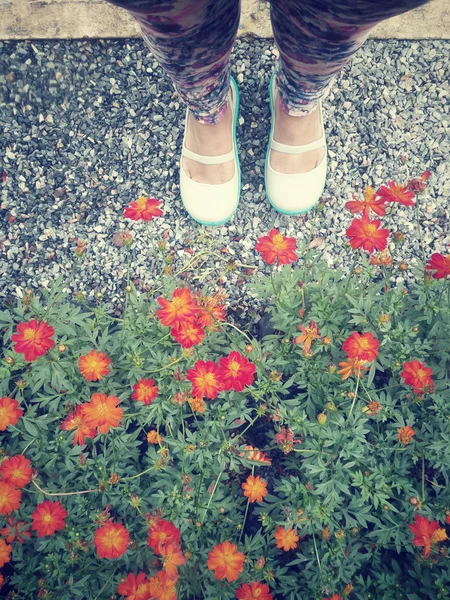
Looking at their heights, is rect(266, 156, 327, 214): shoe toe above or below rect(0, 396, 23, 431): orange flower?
above

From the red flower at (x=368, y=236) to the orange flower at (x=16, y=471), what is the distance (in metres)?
0.97

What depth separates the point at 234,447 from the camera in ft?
4.48

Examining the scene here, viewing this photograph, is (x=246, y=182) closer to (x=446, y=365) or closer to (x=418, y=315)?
(x=418, y=315)

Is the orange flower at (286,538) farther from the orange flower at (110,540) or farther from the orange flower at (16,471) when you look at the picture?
the orange flower at (16,471)

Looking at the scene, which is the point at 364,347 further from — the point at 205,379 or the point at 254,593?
the point at 254,593

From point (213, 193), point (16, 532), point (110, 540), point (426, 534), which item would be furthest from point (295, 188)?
point (16, 532)

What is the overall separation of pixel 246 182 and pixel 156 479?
1.20 m

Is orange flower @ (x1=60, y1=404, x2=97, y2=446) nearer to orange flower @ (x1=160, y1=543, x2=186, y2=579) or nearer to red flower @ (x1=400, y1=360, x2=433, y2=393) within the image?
orange flower @ (x1=160, y1=543, x2=186, y2=579)

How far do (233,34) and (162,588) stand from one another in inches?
52.3

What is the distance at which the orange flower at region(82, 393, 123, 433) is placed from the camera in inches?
45.0

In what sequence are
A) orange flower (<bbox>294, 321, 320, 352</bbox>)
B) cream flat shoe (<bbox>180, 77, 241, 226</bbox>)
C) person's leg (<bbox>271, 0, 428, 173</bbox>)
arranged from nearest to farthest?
person's leg (<bbox>271, 0, 428, 173</bbox>) < orange flower (<bbox>294, 321, 320, 352</bbox>) < cream flat shoe (<bbox>180, 77, 241, 226</bbox>)

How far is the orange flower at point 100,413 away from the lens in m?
1.14

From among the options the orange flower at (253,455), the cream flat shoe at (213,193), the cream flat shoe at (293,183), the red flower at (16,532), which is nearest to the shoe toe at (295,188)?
the cream flat shoe at (293,183)

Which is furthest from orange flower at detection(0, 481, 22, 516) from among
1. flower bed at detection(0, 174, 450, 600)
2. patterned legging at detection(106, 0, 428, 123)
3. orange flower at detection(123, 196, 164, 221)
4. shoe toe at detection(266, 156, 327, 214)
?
shoe toe at detection(266, 156, 327, 214)
